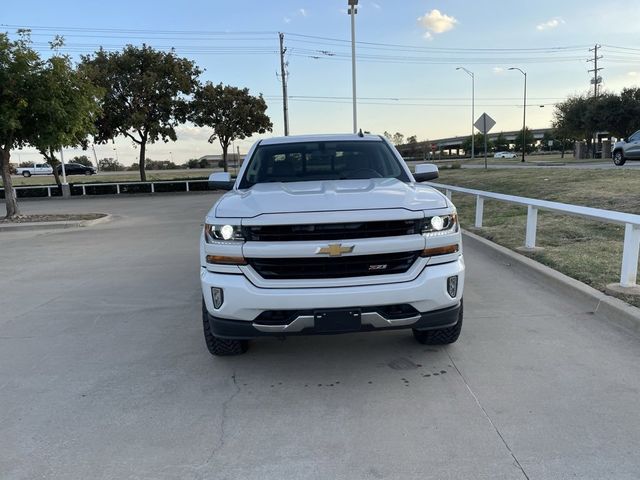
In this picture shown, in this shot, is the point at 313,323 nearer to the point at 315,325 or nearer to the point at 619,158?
the point at 315,325

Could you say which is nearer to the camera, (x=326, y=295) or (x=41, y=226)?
(x=326, y=295)

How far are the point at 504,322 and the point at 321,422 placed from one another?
8.35 feet

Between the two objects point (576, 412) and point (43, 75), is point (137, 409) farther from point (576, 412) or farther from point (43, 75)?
point (43, 75)

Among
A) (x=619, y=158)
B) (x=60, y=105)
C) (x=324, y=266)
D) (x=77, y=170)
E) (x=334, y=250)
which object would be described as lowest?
(x=77, y=170)

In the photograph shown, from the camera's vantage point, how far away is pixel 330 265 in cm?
358

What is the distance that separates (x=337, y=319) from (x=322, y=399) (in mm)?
592

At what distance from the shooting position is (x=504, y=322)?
507cm

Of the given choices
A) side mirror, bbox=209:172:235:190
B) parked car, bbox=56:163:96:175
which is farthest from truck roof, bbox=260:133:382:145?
parked car, bbox=56:163:96:175

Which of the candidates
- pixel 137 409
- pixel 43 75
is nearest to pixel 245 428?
pixel 137 409

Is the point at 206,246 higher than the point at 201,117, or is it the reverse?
the point at 201,117

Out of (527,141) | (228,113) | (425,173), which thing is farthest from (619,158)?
(527,141)

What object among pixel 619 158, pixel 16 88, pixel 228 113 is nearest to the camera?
pixel 16 88

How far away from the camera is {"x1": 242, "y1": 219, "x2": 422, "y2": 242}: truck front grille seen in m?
3.53

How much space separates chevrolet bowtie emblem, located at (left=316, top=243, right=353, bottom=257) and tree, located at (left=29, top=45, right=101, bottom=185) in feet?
44.0
